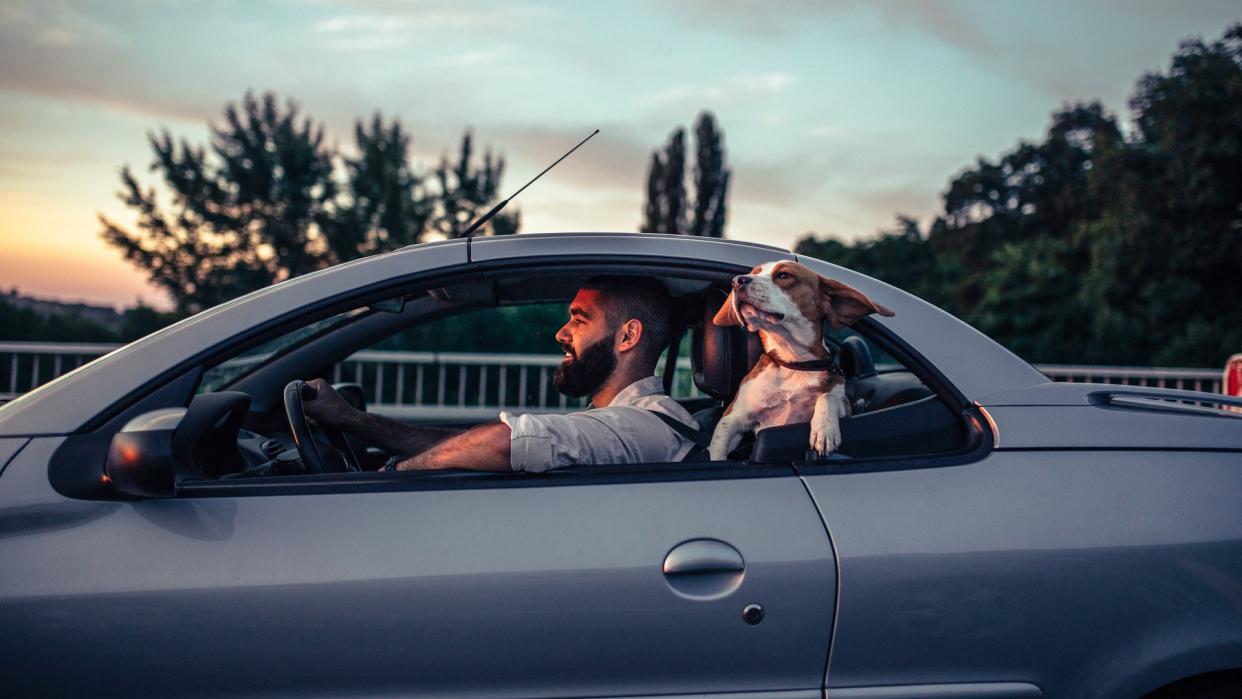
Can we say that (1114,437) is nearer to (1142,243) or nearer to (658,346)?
(658,346)

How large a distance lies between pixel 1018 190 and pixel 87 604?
53354 millimetres

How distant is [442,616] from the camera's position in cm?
167

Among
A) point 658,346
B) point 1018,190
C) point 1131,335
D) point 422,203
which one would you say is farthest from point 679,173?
point 658,346

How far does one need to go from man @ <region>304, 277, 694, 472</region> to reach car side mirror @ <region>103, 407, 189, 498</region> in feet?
1.77

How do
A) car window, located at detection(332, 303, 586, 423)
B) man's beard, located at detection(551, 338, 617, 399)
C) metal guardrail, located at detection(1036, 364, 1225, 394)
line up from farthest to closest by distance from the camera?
metal guardrail, located at detection(1036, 364, 1225, 394) → car window, located at detection(332, 303, 586, 423) → man's beard, located at detection(551, 338, 617, 399)

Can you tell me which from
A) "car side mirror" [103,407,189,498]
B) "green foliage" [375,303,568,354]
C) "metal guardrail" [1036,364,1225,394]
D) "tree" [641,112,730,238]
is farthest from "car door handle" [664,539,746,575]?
"tree" [641,112,730,238]

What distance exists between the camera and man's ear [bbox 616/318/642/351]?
251 cm

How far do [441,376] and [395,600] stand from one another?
263 inches

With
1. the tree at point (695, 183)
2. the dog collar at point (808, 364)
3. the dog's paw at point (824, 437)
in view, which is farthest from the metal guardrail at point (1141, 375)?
the tree at point (695, 183)

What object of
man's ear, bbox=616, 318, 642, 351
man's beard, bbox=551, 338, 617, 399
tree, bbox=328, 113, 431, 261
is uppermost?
tree, bbox=328, 113, 431, 261

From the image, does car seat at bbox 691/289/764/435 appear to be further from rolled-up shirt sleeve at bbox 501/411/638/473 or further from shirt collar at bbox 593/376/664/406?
rolled-up shirt sleeve at bbox 501/411/638/473

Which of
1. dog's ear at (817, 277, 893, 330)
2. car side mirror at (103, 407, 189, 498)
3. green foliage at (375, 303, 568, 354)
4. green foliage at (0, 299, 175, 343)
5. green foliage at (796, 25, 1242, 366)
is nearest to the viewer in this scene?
car side mirror at (103, 407, 189, 498)

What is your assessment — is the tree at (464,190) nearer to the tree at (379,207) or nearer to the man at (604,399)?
the tree at (379,207)

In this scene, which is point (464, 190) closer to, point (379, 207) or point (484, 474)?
point (379, 207)
